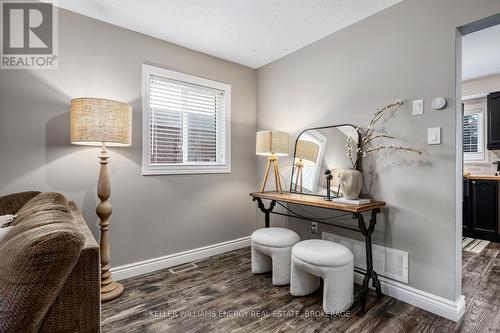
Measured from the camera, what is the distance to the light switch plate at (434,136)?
1.84 meters

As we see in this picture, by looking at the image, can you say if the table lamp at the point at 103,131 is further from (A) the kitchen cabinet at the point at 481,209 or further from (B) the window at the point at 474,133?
(B) the window at the point at 474,133

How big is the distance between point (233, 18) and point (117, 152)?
1.69m

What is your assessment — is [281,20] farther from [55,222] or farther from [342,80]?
[55,222]

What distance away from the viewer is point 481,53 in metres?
2.94

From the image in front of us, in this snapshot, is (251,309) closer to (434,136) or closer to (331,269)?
(331,269)

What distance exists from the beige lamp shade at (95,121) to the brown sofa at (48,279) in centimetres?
97

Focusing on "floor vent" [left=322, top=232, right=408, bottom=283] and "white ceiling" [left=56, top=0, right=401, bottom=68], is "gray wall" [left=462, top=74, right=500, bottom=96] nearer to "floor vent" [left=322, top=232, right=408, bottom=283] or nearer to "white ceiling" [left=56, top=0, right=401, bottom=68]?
"white ceiling" [left=56, top=0, right=401, bottom=68]

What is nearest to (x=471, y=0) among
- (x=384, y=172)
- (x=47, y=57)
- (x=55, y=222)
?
(x=384, y=172)

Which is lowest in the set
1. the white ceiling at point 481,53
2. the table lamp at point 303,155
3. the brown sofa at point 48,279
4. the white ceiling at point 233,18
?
the brown sofa at point 48,279

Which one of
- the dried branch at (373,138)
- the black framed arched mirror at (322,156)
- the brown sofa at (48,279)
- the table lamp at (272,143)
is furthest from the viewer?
the table lamp at (272,143)

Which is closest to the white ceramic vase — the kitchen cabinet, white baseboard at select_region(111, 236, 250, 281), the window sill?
the window sill

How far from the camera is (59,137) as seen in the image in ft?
6.99

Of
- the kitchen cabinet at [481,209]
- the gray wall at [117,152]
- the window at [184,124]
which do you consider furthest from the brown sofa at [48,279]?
the kitchen cabinet at [481,209]

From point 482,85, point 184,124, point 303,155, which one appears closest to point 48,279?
point 184,124
